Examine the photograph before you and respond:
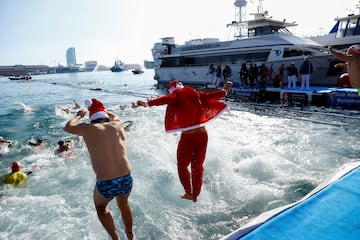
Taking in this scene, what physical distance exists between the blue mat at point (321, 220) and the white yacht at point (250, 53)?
18836 millimetres

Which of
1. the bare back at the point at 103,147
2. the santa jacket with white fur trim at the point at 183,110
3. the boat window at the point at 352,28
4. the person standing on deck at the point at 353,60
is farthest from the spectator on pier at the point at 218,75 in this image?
the bare back at the point at 103,147

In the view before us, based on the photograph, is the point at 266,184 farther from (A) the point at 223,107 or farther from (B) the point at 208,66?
(B) the point at 208,66

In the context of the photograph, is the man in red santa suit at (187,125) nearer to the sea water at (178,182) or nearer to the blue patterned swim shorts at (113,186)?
the sea water at (178,182)

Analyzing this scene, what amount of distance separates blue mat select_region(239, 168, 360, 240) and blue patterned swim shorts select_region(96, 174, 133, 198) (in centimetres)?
165

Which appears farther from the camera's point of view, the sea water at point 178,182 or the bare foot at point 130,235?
the sea water at point 178,182

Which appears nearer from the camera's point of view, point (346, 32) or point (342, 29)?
point (346, 32)

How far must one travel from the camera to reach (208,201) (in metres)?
6.19

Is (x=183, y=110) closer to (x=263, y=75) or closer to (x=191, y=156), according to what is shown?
(x=191, y=156)

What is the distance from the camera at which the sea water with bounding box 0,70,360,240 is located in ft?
17.8

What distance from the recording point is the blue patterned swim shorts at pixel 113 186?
3678mm

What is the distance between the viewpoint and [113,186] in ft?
12.1

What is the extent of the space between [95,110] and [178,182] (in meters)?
3.78

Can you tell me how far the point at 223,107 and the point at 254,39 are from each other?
21.5 metres

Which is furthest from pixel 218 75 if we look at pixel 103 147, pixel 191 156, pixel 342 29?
pixel 103 147
